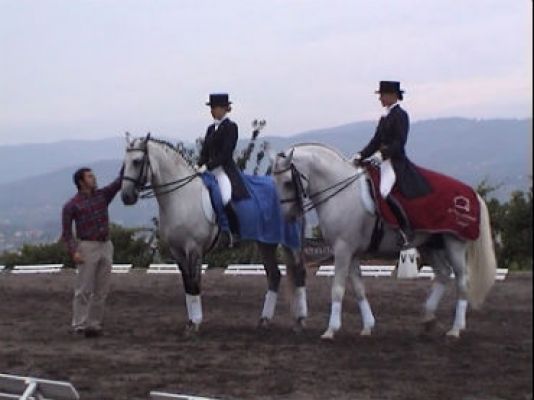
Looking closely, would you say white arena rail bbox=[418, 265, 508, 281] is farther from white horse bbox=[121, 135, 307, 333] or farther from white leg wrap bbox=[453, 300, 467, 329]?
white horse bbox=[121, 135, 307, 333]

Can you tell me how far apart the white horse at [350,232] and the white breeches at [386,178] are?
0.87 ft

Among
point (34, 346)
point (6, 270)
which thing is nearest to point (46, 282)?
point (6, 270)

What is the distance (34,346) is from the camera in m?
10.3

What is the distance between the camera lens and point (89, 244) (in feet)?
35.4

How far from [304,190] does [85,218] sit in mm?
2304

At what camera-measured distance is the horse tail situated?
10078 mm

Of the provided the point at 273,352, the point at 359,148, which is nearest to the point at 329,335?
the point at 273,352

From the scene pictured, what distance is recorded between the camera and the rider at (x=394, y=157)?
32.0 feet

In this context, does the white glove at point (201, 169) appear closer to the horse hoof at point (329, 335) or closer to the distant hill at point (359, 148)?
the horse hoof at point (329, 335)

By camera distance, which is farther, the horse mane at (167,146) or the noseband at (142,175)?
the horse mane at (167,146)

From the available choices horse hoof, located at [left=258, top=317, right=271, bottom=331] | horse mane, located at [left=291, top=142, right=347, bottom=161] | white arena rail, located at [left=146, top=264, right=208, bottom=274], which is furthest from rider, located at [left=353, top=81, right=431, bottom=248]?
white arena rail, located at [left=146, top=264, right=208, bottom=274]

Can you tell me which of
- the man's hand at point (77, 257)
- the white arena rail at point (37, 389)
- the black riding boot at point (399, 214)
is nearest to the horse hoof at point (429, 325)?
the black riding boot at point (399, 214)

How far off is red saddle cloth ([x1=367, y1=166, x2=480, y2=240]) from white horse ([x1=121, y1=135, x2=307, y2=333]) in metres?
1.70

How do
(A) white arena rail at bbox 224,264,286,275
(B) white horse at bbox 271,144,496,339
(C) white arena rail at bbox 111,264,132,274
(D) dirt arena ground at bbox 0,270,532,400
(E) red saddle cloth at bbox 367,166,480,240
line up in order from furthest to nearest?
1. (C) white arena rail at bbox 111,264,132,274
2. (A) white arena rail at bbox 224,264,286,275
3. (B) white horse at bbox 271,144,496,339
4. (E) red saddle cloth at bbox 367,166,480,240
5. (D) dirt arena ground at bbox 0,270,532,400
